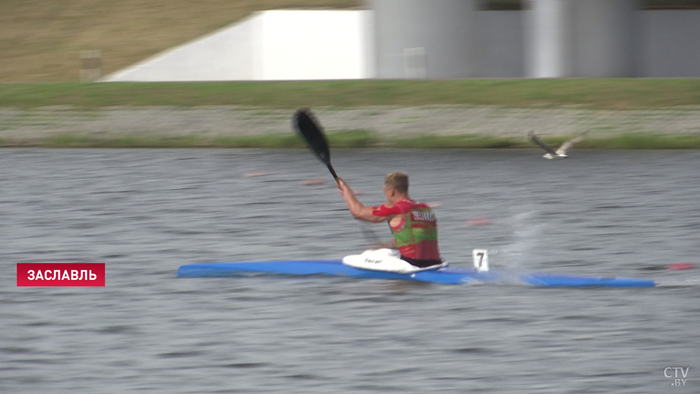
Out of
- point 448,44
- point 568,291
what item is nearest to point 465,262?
point 568,291

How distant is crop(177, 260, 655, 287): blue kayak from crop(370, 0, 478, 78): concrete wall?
17095mm

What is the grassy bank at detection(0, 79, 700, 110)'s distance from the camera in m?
22.5

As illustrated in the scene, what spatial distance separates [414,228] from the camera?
1008 centimetres

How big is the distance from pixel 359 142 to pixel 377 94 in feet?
7.51

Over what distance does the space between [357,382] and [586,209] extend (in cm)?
795

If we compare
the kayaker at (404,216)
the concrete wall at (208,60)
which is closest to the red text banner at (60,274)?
the kayaker at (404,216)

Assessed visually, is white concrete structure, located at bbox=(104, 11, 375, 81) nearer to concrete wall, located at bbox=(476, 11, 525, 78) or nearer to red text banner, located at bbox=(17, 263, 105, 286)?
concrete wall, located at bbox=(476, 11, 525, 78)

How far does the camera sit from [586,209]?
15.0 m

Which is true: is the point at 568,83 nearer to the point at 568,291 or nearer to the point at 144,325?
the point at 568,291

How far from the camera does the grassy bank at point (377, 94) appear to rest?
73.8 ft

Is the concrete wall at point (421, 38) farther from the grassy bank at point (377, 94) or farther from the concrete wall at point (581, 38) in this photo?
the grassy bank at point (377, 94)

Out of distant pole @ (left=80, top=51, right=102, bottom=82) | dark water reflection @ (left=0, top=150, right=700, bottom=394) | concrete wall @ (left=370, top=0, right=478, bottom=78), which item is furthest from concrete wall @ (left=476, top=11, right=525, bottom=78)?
dark water reflection @ (left=0, top=150, right=700, bottom=394)

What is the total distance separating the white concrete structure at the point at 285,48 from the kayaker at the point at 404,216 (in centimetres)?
2339

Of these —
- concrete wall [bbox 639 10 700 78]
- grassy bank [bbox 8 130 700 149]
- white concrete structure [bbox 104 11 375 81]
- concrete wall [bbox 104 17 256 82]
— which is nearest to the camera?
grassy bank [bbox 8 130 700 149]
